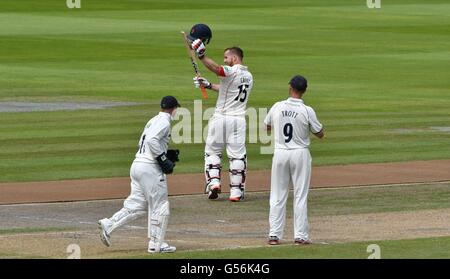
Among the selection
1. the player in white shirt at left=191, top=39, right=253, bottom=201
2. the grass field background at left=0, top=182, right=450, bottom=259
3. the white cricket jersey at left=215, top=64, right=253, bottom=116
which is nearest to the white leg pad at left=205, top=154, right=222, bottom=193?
the player in white shirt at left=191, top=39, right=253, bottom=201

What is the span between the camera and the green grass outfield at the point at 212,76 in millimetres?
29750

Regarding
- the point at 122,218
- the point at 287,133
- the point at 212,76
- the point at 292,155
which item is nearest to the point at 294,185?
the point at 292,155

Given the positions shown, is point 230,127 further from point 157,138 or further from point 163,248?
point 163,248

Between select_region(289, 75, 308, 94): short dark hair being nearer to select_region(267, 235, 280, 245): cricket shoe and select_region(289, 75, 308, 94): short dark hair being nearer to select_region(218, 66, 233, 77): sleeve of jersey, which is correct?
select_region(267, 235, 280, 245): cricket shoe

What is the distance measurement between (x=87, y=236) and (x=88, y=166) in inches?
290

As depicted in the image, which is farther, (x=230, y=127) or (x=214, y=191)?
(x=230, y=127)

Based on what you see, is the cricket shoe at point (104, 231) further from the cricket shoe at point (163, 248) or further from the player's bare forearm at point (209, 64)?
the player's bare forearm at point (209, 64)

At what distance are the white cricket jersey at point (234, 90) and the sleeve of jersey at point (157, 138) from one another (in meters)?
5.04

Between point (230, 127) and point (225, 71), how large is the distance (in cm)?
103

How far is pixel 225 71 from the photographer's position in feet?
77.9

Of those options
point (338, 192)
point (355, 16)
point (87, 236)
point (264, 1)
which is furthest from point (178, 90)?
point (264, 1)

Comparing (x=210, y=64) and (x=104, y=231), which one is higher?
(x=210, y=64)

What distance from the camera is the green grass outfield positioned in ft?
97.6
